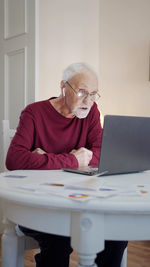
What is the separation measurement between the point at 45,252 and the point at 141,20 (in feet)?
7.42

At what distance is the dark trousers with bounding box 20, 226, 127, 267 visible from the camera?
3.67 feet

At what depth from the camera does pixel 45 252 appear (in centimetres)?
114

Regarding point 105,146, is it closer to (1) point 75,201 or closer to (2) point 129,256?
(1) point 75,201

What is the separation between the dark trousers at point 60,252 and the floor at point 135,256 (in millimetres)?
874

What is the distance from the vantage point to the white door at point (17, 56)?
7.29ft

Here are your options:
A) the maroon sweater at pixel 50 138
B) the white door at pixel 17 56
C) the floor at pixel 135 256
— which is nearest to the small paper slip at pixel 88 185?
the maroon sweater at pixel 50 138

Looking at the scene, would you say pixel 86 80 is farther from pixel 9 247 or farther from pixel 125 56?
pixel 125 56

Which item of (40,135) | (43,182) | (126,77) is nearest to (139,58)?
(126,77)

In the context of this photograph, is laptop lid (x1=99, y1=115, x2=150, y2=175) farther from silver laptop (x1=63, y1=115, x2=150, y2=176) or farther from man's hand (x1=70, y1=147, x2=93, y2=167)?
man's hand (x1=70, y1=147, x2=93, y2=167)

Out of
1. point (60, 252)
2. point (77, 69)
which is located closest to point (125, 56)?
point (77, 69)

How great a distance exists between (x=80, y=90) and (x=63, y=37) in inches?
49.4

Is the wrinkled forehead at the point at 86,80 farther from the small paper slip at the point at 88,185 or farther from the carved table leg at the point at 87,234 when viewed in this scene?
the carved table leg at the point at 87,234

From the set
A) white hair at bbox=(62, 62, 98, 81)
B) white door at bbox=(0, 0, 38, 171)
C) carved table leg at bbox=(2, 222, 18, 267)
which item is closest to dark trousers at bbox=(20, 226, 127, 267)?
carved table leg at bbox=(2, 222, 18, 267)

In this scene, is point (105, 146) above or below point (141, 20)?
below
